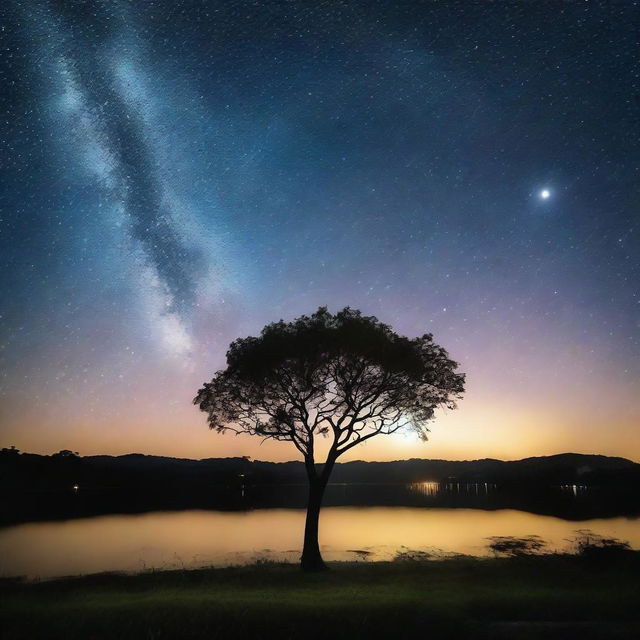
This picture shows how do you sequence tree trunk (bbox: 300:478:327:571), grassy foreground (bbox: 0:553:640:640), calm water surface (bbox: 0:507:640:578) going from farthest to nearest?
calm water surface (bbox: 0:507:640:578) < tree trunk (bbox: 300:478:327:571) < grassy foreground (bbox: 0:553:640:640)

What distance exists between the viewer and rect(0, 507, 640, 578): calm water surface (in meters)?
50.6

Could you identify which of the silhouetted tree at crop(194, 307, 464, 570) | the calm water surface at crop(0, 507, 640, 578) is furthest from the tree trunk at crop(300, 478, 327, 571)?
the calm water surface at crop(0, 507, 640, 578)

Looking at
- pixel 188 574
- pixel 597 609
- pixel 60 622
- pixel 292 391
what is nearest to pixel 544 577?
pixel 597 609

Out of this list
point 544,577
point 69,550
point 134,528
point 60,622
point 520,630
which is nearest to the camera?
point 520,630

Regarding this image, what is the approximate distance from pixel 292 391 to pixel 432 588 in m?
13.6

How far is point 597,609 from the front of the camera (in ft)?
49.6

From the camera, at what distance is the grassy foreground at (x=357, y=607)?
11766mm

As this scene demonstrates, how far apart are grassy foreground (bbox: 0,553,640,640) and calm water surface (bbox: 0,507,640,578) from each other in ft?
72.7

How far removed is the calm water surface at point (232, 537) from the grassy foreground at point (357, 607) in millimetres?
22158

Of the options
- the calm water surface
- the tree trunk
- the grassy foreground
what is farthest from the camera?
the calm water surface

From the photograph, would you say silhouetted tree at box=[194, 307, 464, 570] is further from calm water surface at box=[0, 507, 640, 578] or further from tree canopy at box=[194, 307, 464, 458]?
calm water surface at box=[0, 507, 640, 578]

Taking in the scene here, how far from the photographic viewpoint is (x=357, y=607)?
1471 centimetres

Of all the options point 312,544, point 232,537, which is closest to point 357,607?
point 312,544

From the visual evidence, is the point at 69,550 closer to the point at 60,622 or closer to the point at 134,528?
the point at 134,528
